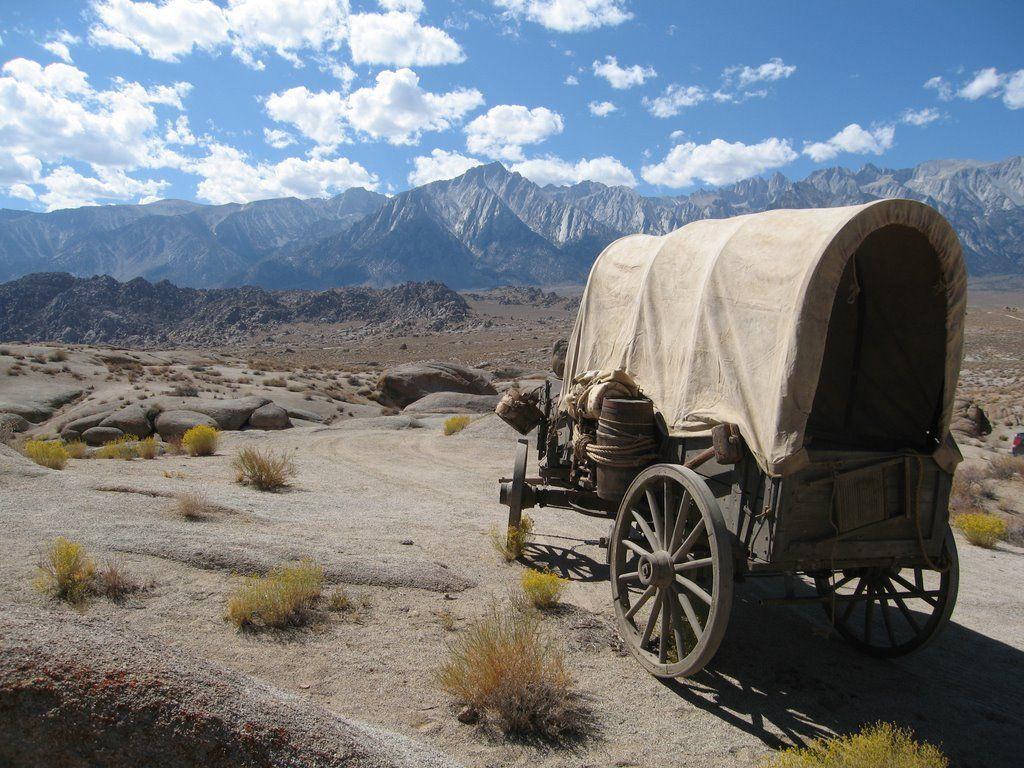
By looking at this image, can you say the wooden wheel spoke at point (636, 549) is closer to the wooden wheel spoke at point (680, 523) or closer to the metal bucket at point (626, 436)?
the wooden wheel spoke at point (680, 523)

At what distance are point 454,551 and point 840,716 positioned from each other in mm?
3870

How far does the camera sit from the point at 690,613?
409 cm

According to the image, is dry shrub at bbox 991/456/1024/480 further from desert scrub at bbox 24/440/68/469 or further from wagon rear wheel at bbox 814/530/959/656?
desert scrub at bbox 24/440/68/469

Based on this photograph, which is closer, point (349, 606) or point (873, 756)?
point (873, 756)

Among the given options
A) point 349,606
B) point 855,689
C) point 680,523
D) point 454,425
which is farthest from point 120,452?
point 855,689

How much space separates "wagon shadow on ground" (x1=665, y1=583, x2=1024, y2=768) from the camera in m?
4.01

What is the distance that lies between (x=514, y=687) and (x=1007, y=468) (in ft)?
44.7

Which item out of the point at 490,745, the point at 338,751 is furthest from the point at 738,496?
the point at 338,751

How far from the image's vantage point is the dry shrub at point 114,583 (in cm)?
461

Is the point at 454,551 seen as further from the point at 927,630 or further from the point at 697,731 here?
the point at 927,630

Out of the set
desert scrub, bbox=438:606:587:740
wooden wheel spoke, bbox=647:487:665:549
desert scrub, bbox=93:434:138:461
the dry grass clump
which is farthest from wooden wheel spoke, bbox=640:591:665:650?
desert scrub, bbox=93:434:138:461

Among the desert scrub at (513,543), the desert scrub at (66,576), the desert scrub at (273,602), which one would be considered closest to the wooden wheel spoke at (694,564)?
the desert scrub at (513,543)

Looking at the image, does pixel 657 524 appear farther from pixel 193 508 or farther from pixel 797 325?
pixel 193 508

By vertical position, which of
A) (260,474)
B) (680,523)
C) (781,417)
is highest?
(781,417)
